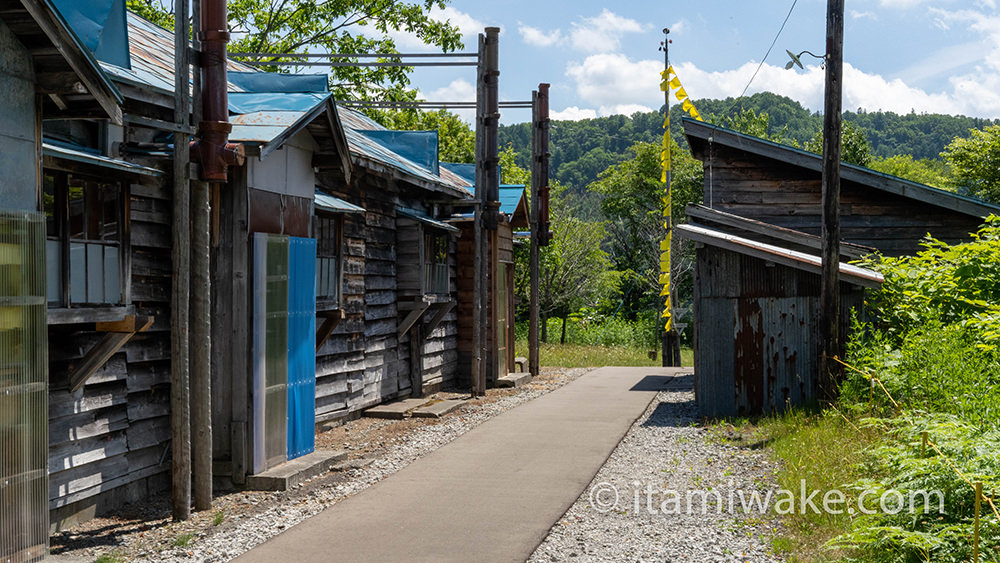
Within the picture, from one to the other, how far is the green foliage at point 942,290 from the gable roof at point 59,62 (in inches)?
344

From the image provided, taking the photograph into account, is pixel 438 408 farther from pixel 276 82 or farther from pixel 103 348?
pixel 103 348

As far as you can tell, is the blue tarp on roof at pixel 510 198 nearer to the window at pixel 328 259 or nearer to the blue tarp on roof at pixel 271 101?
the window at pixel 328 259

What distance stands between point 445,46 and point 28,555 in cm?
2442

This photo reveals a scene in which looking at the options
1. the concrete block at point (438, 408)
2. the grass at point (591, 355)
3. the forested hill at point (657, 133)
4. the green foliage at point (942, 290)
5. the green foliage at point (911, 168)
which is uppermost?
the forested hill at point (657, 133)

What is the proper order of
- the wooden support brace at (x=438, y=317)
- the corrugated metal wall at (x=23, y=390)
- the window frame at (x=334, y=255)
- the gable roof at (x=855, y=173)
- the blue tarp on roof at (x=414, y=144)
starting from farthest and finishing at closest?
the blue tarp on roof at (x=414, y=144)
the gable roof at (x=855, y=173)
the wooden support brace at (x=438, y=317)
the window frame at (x=334, y=255)
the corrugated metal wall at (x=23, y=390)

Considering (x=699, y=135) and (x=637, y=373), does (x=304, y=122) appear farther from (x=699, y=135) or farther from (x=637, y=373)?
(x=637, y=373)

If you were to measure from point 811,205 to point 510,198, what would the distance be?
7.14 meters

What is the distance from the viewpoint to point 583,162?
311 ft

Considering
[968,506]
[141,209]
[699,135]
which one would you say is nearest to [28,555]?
[141,209]

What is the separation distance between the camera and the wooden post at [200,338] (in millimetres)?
7836

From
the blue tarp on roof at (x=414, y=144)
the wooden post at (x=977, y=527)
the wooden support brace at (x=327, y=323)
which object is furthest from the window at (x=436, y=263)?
the wooden post at (x=977, y=527)

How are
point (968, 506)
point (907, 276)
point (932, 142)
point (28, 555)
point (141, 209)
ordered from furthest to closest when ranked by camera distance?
1. point (932, 142)
2. point (907, 276)
3. point (141, 209)
4. point (28, 555)
5. point (968, 506)

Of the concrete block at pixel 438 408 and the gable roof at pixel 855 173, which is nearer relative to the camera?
the concrete block at pixel 438 408

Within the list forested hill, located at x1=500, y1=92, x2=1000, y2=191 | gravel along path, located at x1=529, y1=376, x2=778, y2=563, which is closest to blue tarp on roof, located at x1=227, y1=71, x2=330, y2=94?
gravel along path, located at x1=529, y1=376, x2=778, y2=563
